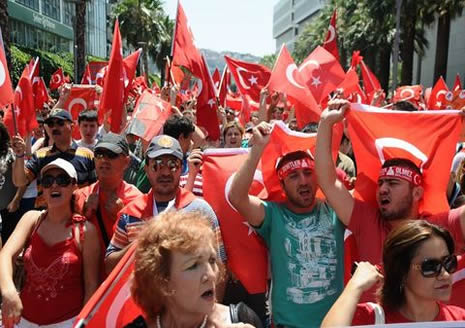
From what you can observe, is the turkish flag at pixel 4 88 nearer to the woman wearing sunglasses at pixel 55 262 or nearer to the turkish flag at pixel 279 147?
the woman wearing sunglasses at pixel 55 262

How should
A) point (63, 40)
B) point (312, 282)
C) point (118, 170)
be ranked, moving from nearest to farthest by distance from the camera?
point (312, 282), point (118, 170), point (63, 40)

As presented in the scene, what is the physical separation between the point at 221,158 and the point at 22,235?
1.22m

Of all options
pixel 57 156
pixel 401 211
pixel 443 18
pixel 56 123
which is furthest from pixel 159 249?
pixel 443 18

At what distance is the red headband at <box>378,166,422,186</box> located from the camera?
2.88 meters

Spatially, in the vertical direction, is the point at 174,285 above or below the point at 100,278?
above

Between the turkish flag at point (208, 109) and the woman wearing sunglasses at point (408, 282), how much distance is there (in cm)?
351

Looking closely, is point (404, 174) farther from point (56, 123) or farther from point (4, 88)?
point (4, 88)

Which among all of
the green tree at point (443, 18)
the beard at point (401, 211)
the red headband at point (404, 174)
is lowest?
the beard at point (401, 211)

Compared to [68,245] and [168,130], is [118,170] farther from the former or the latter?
[168,130]

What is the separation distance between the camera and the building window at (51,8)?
4429 cm

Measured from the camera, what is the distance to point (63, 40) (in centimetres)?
4975

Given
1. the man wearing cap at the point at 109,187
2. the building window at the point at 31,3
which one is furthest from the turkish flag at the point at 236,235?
the building window at the point at 31,3

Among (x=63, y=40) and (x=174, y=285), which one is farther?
(x=63, y=40)

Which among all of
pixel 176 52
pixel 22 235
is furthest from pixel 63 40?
pixel 22 235
